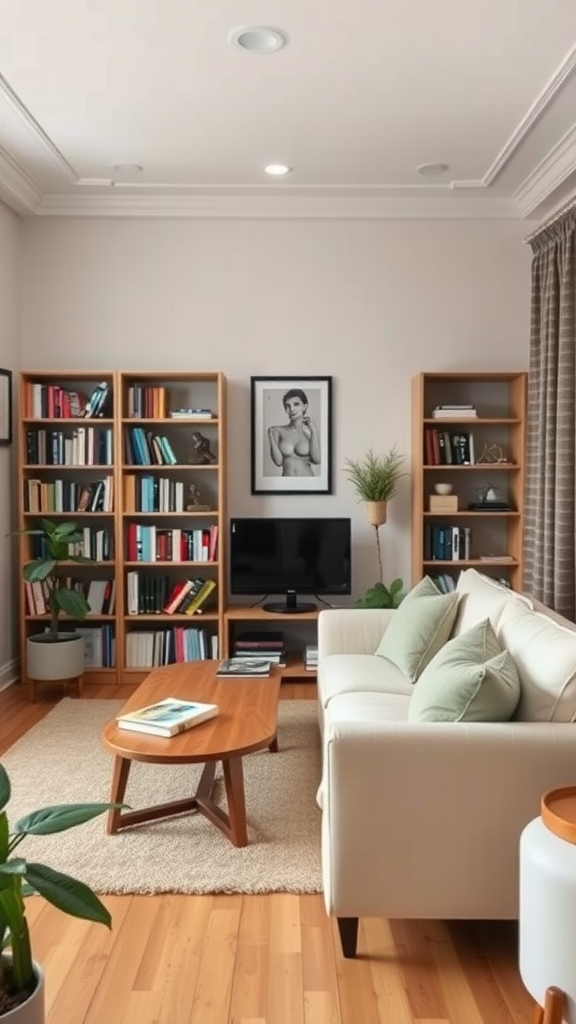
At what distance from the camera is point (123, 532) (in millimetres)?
4980

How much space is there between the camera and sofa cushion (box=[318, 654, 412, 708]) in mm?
3213

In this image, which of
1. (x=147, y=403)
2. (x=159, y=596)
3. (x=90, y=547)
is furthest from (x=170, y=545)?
Result: (x=147, y=403)

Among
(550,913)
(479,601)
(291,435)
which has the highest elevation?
(291,435)

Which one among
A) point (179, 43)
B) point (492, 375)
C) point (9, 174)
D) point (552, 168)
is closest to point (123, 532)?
point (9, 174)

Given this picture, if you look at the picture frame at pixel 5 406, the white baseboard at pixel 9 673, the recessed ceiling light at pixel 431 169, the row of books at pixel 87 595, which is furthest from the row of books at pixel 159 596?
the recessed ceiling light at pixel 431 169

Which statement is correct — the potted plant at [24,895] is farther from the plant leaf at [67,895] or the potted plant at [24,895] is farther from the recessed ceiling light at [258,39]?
the recessed ceiling light at [258,39]

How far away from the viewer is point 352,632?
394 cm

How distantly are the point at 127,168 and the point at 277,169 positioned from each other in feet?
2.72

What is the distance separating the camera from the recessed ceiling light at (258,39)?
3.07 m

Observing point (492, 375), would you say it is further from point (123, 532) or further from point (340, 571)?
point (123, 532)

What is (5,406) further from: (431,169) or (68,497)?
(431,169)

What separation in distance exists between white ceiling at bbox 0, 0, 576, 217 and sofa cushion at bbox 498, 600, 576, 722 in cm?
219

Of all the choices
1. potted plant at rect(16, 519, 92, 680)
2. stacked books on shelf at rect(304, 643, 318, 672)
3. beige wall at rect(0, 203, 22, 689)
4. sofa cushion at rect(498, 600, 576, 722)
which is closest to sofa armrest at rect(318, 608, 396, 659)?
stacked books on shelf at rect(304, 643, 318, 672)

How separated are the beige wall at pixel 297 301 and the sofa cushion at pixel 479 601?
1.61m
